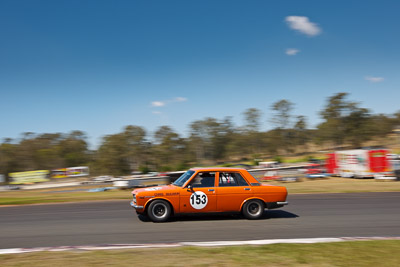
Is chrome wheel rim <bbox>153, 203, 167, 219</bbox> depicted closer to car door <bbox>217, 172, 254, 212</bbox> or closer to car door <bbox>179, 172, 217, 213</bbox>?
car door <bbox>179, 172, 217, 213</bbox>

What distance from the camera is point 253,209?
380 inches

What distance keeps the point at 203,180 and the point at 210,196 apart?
50 centimetres

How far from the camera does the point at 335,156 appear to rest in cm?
3266

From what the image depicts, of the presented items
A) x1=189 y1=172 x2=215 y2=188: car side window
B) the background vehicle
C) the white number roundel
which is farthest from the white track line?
the background vehicle

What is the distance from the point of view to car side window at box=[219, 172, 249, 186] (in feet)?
31.6

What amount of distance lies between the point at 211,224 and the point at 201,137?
83980 mm

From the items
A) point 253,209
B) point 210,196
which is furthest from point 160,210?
point 253,209

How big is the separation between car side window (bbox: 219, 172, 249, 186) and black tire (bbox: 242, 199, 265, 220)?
1.85 ft

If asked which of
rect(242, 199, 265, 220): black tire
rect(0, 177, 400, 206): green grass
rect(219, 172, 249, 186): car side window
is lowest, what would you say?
rect(0, 177, 400, 206): green grass

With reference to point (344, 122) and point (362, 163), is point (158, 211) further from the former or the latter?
point (344, 122)

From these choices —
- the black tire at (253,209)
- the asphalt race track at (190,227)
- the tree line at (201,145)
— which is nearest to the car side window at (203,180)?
the asphalt race track at (190,227)

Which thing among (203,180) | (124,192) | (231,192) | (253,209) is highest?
(203,180)

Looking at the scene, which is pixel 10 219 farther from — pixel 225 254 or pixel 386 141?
pixel 386 141

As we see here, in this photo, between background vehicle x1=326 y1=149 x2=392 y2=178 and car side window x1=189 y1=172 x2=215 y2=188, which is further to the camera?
background vehicle x1=326 y1=149 x2=392 y2=178
